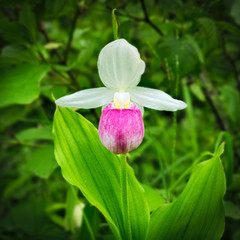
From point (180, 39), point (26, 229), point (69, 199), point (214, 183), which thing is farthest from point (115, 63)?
point (26, 229)

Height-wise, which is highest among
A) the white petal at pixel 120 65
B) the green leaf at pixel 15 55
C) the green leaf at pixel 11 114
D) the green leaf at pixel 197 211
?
the white petal at pixel 120 65

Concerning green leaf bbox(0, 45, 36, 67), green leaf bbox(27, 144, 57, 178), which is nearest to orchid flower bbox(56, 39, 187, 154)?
green leaf bbox(27, 144, 57, 178)

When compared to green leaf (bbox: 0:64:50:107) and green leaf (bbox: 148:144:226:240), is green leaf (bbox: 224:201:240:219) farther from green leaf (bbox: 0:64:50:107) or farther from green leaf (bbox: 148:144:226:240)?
green leaf (bbox: 0:64:50:107)

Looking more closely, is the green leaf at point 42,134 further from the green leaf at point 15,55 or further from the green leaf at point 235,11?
the green leaf at point 235,11

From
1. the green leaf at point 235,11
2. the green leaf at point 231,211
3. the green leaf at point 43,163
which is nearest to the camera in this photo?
the green leaf at point 231,211

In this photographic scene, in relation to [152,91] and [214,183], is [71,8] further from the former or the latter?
[214,183]

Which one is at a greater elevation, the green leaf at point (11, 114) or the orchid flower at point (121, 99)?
the orchid flower at point (121, 99)

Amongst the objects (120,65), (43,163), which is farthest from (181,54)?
(43,163)

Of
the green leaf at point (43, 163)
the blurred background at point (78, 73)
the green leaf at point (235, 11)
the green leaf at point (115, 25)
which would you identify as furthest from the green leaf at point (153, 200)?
the green leaf at point (235, 11)
